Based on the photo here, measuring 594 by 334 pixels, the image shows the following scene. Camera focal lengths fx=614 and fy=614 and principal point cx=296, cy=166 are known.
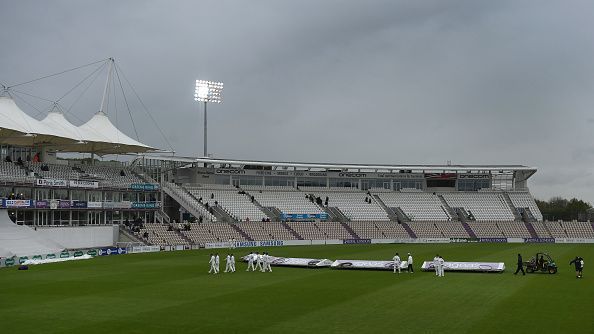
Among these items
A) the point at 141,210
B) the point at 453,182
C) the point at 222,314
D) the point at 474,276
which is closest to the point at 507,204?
the point at 453,182

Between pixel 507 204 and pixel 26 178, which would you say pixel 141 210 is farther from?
pixel 507 204

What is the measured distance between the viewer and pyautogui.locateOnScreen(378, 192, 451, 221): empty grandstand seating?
8569 cm

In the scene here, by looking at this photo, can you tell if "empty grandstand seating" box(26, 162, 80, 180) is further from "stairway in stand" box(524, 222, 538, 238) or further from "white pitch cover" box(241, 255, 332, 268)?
"stairway in stand" box(524, 222, 538, 238)

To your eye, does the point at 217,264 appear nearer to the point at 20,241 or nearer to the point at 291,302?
the point at 291,302

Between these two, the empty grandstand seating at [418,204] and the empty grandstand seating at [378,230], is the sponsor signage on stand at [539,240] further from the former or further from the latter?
the empty grandstand seating at [378,230]

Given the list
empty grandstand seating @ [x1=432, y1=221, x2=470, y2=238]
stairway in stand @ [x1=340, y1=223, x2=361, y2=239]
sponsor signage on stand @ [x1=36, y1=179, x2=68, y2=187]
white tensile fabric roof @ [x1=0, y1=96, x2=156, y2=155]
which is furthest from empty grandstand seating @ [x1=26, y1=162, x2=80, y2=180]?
empty grandstand seating @ [x1=432, y1=221, x2=470, y2=238]

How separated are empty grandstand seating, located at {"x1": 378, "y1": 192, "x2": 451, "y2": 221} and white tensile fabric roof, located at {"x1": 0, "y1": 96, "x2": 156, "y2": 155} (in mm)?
36962

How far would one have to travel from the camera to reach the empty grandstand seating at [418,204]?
3374 inches

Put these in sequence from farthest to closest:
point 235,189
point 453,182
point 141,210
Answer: point 453,182, point 235,189, point 141,210

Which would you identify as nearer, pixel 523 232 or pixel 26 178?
pixel 26 178

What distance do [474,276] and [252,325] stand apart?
17958 mm

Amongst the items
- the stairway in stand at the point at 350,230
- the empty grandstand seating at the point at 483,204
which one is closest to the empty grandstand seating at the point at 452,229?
the empty grandstand seating at the point at 483,204

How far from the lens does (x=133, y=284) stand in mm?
32219

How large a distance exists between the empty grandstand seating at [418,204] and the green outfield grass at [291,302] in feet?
150
